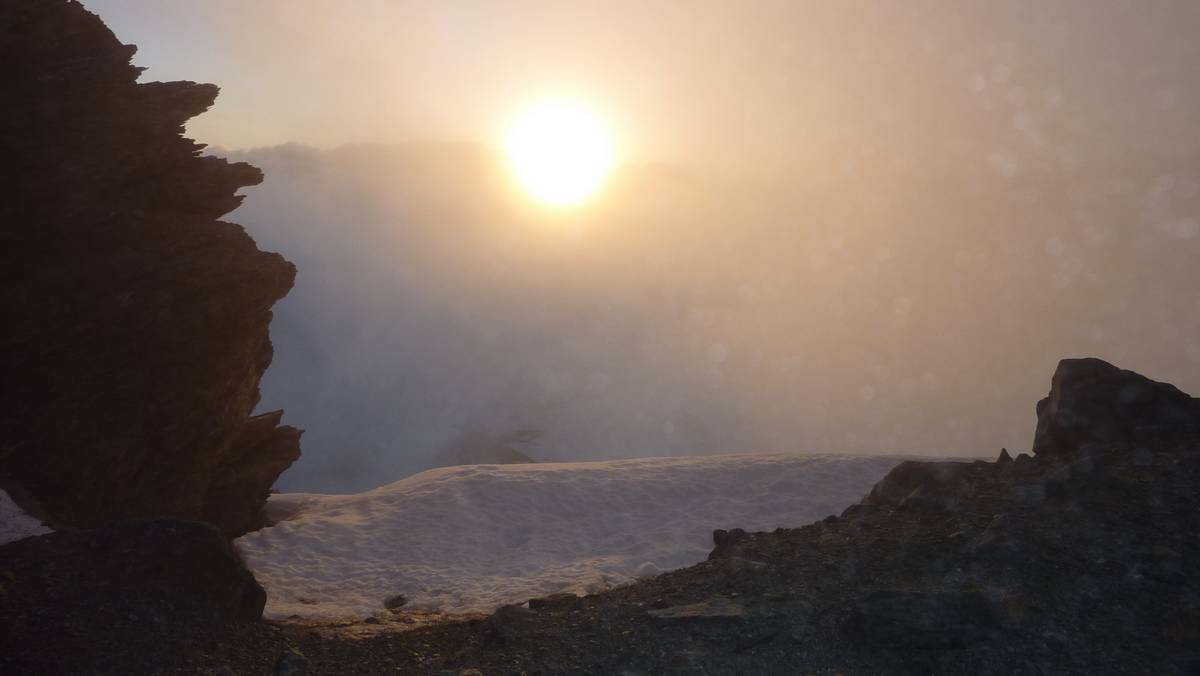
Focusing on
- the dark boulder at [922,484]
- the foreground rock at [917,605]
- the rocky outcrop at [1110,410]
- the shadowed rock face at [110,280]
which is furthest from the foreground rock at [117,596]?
the rocky outcrop at [1110,410]

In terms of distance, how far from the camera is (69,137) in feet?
49.8

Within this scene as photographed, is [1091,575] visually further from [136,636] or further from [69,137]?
[69,137]

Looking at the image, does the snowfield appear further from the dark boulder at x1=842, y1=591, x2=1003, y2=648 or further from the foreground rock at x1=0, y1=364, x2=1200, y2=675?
the dark boulder at x1=842, y1=591, x2=1003, y2=648

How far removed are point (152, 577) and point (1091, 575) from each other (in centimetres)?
868

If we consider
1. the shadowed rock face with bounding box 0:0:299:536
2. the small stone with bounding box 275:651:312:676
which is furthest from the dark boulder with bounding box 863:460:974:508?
the shadowed rock face with bounding box 0:0:299:536

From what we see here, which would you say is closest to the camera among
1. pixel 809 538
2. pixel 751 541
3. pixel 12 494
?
pixel 809 538

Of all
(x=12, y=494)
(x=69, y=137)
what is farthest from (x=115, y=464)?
(x=69, y=137)

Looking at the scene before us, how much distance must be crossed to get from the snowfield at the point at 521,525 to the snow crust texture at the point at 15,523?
3569mm

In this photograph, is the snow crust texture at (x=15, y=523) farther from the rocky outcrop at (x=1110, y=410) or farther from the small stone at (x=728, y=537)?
the rocky outcrop at (x=1110, y=410)

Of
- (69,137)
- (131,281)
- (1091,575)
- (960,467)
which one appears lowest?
(1091,575)

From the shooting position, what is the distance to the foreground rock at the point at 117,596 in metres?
6.93

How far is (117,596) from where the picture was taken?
770 cm

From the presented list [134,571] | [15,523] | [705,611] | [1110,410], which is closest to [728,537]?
[705,611]

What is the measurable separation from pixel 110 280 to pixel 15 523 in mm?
5008
